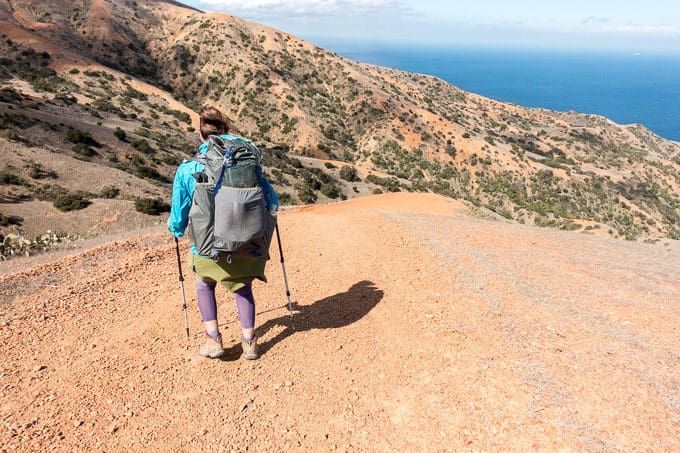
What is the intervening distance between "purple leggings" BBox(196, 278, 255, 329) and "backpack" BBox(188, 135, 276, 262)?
1.74 feet

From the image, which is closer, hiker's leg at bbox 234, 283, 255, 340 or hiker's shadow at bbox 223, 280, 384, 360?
hiker's leg at bbox 234, 283, 255, 340

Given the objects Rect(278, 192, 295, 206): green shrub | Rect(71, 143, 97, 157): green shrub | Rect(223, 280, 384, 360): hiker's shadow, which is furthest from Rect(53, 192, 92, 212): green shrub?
Rect(223, 280, 384, 360): hiker's shadow

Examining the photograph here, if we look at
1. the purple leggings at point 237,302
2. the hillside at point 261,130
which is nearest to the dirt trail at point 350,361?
the purple leggings at point 237,302

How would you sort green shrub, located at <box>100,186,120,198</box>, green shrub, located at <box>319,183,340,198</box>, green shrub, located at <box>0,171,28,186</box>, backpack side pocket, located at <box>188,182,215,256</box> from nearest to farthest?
backpack side pocket, located at <box>188,182,215,256</box> → green shrub, located at <box>0,171,28,186</box> → green shrub, located at <box>100,186,120,198</box> → green shrub, located at <box>319,183,340,198</box>

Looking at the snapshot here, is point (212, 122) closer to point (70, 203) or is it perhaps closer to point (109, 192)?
point (70, 203)

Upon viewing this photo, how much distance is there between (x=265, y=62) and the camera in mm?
74188

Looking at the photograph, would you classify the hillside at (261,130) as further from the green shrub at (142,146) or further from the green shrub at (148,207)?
the green shrub at (148,207)

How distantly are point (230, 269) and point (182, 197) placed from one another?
94 cm

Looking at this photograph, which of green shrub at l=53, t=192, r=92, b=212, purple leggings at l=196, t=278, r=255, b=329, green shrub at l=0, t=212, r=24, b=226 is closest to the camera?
purple leggings at l=196, t=278, r=255, b=329

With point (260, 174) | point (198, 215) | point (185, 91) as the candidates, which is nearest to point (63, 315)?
point (198, 215)

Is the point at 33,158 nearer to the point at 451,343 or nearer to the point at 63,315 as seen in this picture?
the point at 63,315

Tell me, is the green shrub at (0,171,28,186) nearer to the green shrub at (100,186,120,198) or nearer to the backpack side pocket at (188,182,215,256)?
the green shrub at (100,186,120,198)

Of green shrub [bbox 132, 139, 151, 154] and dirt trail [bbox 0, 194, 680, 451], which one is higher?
dirt trail [bbox 0, 194, 680, 451]

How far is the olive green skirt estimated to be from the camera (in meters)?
4.15
